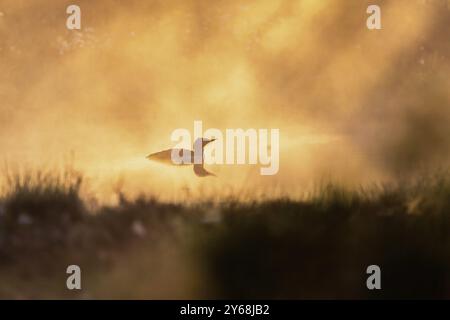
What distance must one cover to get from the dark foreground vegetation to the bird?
13cm

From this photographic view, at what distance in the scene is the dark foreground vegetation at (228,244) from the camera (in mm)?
2283

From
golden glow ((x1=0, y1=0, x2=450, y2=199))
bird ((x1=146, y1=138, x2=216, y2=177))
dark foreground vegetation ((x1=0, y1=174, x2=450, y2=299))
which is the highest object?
golden glow ((x1=0, y1=0, x2=450, y2=199))

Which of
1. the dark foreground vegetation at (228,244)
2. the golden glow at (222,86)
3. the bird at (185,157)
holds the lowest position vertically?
the dark foreground vegetation at (228,244)

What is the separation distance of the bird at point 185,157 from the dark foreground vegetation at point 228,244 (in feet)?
0.41

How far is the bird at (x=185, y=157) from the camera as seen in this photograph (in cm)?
232

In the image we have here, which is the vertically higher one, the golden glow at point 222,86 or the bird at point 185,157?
the golden glow at point 222,86

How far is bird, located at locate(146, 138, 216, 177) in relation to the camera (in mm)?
2324

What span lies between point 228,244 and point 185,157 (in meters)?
0.35

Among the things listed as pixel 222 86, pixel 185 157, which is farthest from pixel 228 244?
pixel 222 86

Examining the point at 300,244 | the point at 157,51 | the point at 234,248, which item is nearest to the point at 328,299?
the point at 300,244

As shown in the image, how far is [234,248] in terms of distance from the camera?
230 cm

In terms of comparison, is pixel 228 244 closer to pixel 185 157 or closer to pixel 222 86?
pixel 185 157

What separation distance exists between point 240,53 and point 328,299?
0.96 metres

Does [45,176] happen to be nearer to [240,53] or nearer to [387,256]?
[240,53]
